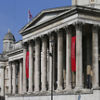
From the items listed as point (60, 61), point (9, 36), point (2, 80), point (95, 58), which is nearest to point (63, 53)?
point (60, 61)

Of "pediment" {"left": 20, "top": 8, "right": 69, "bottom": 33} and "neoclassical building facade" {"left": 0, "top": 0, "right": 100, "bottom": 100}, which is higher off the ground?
"pediment" {"left": 20, "top": 8, "right": 69, "bottom": 33}

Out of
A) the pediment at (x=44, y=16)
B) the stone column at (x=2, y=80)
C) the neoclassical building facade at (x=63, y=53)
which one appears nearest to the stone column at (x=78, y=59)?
the neoclassical building facade at (x=63, y=53)

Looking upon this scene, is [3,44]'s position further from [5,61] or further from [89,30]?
[89,30]

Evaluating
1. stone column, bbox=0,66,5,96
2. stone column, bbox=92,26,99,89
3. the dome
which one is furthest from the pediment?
the dome

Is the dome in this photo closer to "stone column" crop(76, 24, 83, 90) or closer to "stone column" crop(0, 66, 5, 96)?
"stone column" crop(0, 66, 5, 96)

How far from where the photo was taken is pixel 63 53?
65.6 meters

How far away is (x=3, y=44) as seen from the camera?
118 metres

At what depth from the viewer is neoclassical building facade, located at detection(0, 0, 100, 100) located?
56647mm

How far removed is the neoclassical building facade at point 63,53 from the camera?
56.6 meters

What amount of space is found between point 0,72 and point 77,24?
5975cm

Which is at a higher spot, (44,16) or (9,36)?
(9,36)

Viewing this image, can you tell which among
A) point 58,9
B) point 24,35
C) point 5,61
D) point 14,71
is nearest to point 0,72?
point 5,61

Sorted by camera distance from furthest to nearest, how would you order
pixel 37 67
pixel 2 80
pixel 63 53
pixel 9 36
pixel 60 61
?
pixel 9 36
pixel 2 80
pixel 37 67
pixel 63 53
pixel 60 61

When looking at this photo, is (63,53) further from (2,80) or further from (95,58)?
(2,80)
